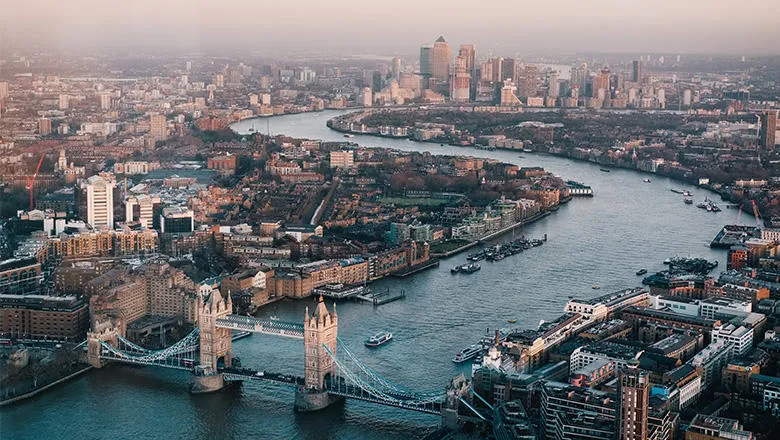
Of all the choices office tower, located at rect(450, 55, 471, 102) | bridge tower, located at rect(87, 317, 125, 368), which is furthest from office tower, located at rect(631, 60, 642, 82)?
bridge tower, located at rect(87, 317, 125, 368)

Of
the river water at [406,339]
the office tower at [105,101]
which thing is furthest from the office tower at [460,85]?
the river water at [406,339]

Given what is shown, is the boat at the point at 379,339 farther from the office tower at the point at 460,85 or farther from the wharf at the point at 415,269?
the office tower at the point at 460,85

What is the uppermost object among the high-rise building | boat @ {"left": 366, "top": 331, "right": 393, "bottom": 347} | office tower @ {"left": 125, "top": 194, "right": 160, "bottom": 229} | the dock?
the high-rise building

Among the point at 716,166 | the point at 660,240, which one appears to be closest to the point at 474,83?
the point at 716,166

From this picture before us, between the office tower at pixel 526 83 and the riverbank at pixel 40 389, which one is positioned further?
the office tower at pixel 526 83

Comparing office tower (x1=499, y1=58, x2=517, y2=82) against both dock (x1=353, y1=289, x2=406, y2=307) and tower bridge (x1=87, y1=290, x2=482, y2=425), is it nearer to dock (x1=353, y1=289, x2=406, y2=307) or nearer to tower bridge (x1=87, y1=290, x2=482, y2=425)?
dock (x1=353, y1=289, x2=406, y2=307)

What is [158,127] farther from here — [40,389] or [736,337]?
[736,337]
